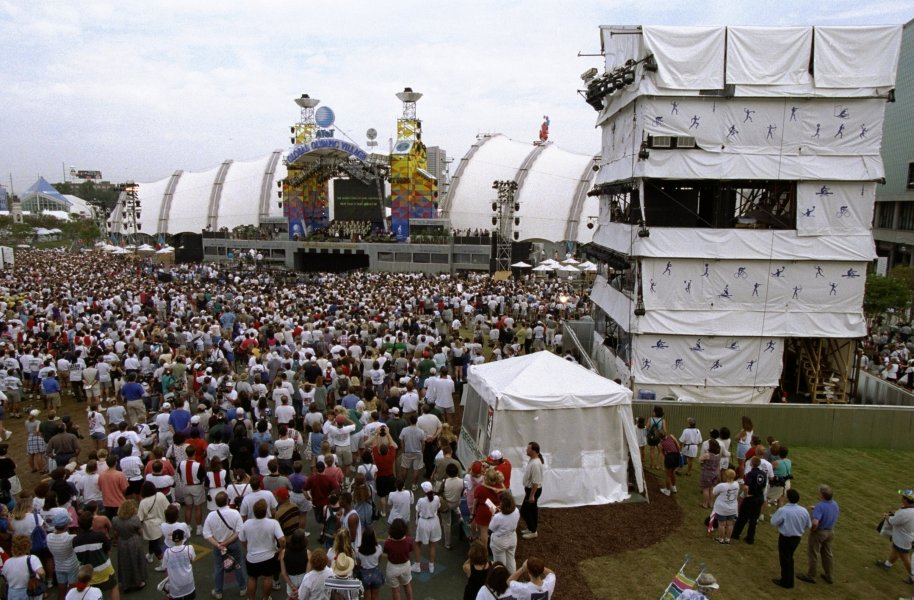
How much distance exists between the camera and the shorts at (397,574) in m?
6.20

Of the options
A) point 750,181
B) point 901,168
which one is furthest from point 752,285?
point 901,168

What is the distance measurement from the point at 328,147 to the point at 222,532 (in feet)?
128

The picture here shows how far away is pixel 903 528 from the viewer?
24.4 ft

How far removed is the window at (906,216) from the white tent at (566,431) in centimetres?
3436

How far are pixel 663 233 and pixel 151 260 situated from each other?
45.4m

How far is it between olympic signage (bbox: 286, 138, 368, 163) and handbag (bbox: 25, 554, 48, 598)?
Answer: 38946 millimetres

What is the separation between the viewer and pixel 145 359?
1335cm

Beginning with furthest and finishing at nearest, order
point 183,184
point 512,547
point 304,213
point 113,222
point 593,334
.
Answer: point 113,222, point 183,184, point 304,213, point 593,334, point 512,547

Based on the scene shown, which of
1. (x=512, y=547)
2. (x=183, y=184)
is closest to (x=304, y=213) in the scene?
(x=183, y=184)

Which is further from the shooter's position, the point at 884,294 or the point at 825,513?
the point at 884,294

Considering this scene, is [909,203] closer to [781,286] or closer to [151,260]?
[781,286]

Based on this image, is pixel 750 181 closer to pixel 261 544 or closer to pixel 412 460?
pixel 412 460

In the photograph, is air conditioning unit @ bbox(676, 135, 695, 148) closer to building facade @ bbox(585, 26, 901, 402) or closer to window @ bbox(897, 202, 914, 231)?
building facade @ bbox(585, 26, 901, 402)

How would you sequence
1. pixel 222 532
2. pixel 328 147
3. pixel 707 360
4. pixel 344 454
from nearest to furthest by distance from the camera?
pixel 222 532 → pixel 344 454 → pixel 707 360 → pixel 328 147
